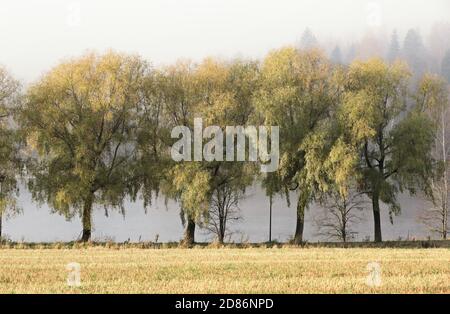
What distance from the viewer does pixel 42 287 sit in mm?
19156

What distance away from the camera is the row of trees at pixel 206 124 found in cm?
4706

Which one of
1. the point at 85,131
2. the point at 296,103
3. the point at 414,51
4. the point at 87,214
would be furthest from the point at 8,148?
the point at 414,51

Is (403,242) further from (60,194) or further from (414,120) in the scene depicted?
(60,194)

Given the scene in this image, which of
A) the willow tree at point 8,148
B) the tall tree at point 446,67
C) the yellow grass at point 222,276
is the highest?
the tall tree at point 446,67

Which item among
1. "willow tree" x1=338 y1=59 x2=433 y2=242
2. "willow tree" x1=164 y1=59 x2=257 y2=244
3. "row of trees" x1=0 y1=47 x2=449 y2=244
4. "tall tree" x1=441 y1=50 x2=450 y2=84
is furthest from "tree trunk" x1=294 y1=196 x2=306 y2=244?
"tall tree" x1=441 y1=50 x2=450 y2=84

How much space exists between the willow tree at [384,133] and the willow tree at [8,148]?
78.2ft

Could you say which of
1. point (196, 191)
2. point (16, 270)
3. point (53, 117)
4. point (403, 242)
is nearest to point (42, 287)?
point (16, 270)

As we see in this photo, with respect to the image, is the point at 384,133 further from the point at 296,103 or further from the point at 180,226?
the point at 180,226

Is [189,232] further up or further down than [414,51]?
further down

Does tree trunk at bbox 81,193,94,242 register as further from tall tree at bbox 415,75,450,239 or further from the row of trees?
tall tree at bbox 415,75,450,239

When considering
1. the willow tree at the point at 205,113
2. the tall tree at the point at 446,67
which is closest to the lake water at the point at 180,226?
the willow tree at the point at 205,113

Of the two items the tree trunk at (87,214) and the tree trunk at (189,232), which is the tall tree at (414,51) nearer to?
the tree trunk at (189,232)

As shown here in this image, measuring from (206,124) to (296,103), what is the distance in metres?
6.83

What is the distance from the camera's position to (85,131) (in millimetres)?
48188
